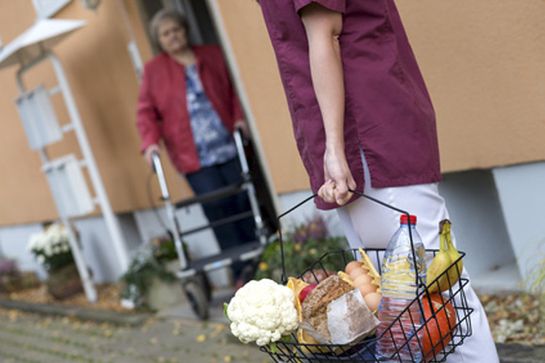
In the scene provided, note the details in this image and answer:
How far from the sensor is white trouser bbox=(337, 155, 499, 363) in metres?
2.62

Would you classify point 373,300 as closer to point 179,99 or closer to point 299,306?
point 299,306

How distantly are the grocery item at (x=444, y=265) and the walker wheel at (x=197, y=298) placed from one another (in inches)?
190

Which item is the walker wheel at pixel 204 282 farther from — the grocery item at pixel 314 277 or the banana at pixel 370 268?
the banana at pixel 370 268

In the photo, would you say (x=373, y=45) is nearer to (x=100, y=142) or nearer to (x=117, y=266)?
(x=100, y=142)

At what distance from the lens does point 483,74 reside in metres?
4.75

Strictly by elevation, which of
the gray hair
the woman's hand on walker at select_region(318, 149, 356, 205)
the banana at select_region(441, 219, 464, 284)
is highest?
the gray hair

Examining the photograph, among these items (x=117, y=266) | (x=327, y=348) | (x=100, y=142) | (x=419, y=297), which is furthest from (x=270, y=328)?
(x=117, y=266)

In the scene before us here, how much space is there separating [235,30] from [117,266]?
4596 mm

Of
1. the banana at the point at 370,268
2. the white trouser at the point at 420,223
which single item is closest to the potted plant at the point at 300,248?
the white trouser at the point at 420,223

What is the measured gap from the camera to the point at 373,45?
2676 millimetres

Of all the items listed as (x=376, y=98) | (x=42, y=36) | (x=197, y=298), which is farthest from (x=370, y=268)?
(x=42, y=36)

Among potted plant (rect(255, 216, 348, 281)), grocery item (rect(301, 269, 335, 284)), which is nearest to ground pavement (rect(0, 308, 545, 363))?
potted plant (rect(255, 216, 348, 281))

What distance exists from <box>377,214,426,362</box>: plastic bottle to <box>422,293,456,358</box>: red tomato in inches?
0.8

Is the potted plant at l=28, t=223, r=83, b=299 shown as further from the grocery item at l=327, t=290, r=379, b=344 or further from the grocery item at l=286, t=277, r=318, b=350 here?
the grocery item at l=327, t=290, r=379, b=344
